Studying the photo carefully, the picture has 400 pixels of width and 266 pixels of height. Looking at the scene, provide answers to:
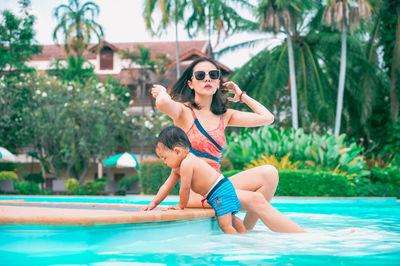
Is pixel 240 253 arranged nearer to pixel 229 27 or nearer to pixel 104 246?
pixel 104 246

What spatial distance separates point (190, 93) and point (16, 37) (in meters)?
25.3

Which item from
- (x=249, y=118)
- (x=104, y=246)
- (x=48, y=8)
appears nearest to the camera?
(x=104, y=246)

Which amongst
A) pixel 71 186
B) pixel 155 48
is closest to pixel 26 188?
pixel 71 186

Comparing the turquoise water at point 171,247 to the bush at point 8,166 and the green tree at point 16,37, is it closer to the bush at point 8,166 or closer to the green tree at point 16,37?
the bush at point 8,166

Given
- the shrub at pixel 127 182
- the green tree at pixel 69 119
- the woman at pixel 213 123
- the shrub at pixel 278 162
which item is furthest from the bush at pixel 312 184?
the green tree at pixel 69 119

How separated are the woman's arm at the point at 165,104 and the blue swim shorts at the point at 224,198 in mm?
736

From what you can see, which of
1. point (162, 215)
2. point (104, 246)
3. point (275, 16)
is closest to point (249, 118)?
point (162, 215)

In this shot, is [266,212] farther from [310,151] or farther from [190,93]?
[310,151]

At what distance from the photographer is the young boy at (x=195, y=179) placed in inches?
162

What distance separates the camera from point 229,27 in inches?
1030

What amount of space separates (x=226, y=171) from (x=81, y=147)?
456 inches

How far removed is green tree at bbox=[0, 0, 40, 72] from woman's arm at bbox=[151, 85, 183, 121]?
24.6 meters

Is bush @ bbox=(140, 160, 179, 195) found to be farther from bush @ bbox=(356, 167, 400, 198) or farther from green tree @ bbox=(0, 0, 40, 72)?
green tree @ bbox=(0, 0, 40, 72)

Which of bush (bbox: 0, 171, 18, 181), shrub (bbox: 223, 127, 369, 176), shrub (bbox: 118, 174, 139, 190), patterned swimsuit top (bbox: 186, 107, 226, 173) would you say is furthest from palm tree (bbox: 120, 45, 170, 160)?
patterned swimsuit top (bbox: 186, 107, 226, 173)
